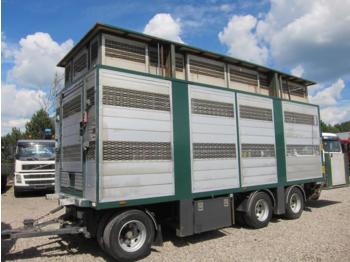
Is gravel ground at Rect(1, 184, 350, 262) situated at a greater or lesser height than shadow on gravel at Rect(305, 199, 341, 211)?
lesser

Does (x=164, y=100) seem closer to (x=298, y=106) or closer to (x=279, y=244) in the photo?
(x=279, y=244)

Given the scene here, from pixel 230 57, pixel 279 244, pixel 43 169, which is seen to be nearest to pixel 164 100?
pixel 230 57

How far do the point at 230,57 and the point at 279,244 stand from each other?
4.71m

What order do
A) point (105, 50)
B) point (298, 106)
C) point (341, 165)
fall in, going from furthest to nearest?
1. point (341, 165)
2. point (298, 106)
3. point (105, 50)

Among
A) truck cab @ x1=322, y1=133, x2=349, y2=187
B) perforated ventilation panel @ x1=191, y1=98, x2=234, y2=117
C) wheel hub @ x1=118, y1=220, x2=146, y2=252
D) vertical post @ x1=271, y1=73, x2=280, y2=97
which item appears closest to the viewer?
wheel hub @ x1=118, y1=220, x2=146, y2=252

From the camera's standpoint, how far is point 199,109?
7.77 meters

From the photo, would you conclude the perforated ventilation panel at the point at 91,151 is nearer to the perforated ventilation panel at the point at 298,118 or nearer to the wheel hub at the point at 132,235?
the wheel hub at the point at 132,235

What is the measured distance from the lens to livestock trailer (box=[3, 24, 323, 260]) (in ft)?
20.5

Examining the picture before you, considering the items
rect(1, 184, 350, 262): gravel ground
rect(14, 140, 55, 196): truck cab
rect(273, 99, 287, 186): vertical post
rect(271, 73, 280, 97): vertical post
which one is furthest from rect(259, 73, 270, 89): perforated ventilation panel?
rect(14, 140, 55, 196): truck cab

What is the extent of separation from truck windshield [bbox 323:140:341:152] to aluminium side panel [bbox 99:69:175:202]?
10148 millimetres

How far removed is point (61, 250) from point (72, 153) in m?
1.95

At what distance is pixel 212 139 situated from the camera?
26.1 ft

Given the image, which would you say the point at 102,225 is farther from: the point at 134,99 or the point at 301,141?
the point at 301,141

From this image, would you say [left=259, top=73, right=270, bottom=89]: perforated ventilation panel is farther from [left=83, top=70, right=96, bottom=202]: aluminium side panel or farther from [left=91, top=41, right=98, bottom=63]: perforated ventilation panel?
[left=83, top=70, right=96, bottom=202]: aluminium side panel
